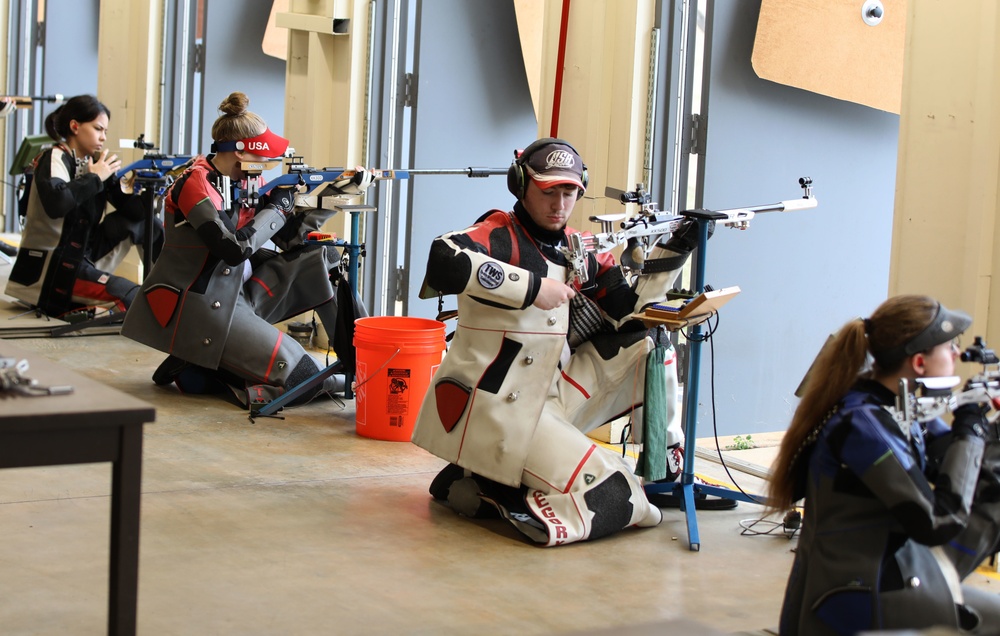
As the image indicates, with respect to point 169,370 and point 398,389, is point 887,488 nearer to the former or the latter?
point 398,389

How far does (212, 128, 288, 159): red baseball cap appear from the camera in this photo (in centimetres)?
589

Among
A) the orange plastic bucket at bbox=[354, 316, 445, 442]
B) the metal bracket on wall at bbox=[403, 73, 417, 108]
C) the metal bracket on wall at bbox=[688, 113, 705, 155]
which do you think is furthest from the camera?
the metal bracket on wall at bbox=[403, 73, 417, 108]

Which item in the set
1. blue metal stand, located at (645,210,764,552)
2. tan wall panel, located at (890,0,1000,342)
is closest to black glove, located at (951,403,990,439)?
tan wall panel, located at (890,0,1000,342)

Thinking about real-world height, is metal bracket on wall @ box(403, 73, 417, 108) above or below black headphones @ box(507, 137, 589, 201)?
above

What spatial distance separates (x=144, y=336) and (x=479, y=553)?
2.74 metres

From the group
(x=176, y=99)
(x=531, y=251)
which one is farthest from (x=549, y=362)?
(x=176, y=99)

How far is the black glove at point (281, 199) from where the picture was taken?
5.98 m

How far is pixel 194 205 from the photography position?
19.1 feet

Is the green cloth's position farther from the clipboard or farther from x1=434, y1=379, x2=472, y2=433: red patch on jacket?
x1=434, y1=379, x2=472, y2=433: red patch on jacket

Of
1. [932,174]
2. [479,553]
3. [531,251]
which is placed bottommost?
[479,553]

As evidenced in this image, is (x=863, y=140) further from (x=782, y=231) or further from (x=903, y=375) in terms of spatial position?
(x=903, y=375)

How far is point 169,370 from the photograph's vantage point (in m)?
6.39

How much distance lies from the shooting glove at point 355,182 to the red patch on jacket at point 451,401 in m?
1.82

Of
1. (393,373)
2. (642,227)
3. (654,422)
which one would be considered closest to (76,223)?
(393,373)
